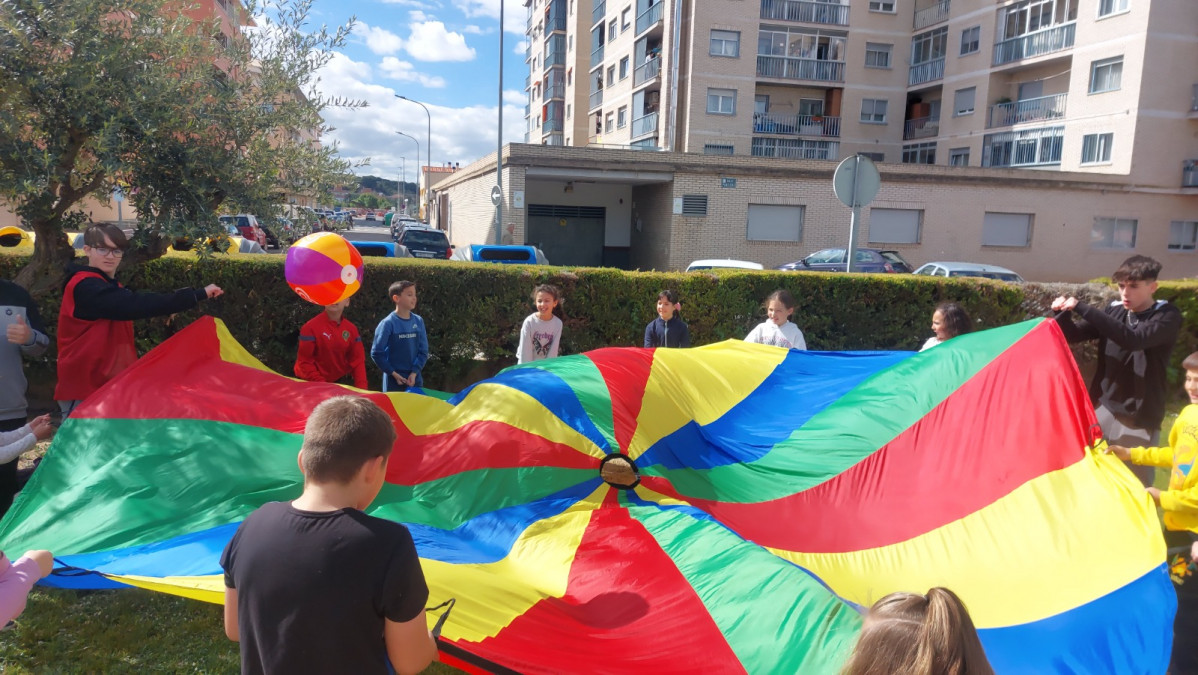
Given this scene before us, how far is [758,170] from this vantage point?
25.7 m

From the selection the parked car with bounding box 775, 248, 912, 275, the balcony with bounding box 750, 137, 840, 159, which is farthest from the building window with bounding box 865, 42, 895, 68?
the parked car with bounding box 775, 248, 912, 275

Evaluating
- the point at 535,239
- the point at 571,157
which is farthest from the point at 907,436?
the point at 535,239

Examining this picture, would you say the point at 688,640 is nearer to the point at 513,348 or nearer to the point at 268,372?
the point at 268,372

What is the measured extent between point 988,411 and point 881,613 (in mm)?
2914

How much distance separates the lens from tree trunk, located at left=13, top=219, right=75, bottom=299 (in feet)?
17.2

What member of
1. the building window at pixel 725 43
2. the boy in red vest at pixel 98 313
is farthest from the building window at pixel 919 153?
the boy in red vest at pixel 98 313

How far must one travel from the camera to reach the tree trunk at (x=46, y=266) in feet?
17.2

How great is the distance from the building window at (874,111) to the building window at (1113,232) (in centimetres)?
1103

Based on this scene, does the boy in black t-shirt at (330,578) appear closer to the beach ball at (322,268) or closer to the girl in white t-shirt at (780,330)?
the beach ball at (322,268)

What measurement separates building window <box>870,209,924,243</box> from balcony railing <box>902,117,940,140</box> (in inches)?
396

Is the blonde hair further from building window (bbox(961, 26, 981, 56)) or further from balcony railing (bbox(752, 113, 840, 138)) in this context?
building window (bbox(961, 26, 981, 56))

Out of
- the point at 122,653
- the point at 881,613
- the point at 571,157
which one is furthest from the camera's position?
the point at 571,157

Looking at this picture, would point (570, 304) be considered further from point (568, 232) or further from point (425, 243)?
point (568, 232)

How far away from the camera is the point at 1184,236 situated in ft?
96.3
